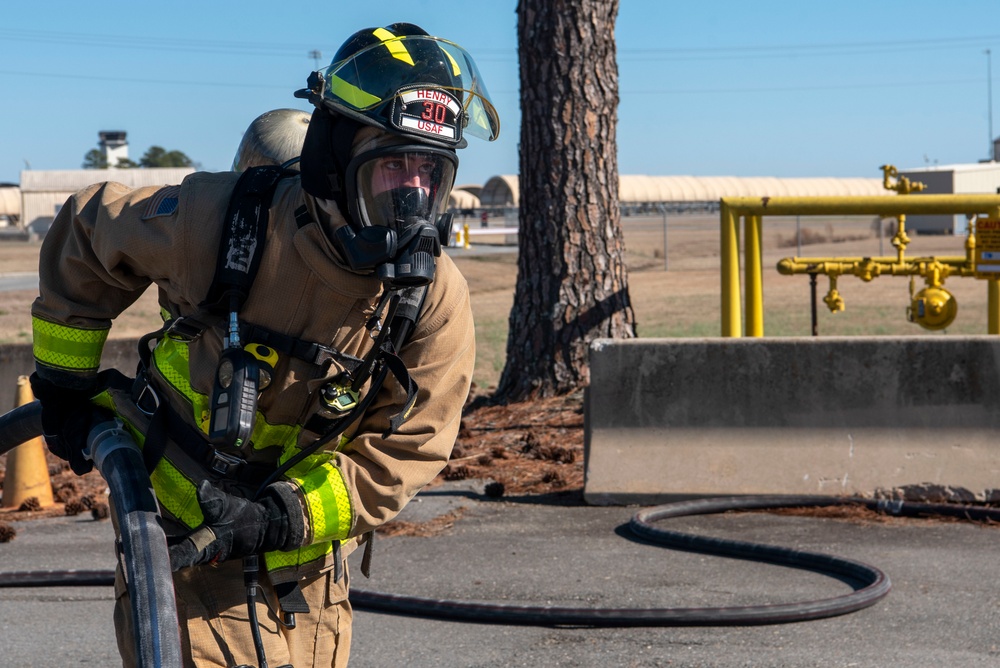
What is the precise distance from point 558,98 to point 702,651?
17.7ft

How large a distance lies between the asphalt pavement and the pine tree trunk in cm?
229

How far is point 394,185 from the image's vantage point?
2.73 m

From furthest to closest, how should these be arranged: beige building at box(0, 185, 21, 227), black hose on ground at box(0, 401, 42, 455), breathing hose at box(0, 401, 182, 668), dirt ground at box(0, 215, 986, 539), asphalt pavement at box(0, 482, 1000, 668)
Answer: beige building at box(0, 185, 21, 227) → dirt ground at box(0, 215, 986, 539) → asphalt pavement at box(0, 482, 1000, 668) → black hose on ground at box(0, 401, 42, 455) → breathing hose at box(0, 401, 182, 668)

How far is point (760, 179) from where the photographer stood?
9156 cm

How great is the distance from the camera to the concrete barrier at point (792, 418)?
20.6 feet

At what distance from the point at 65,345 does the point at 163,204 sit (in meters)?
0.51

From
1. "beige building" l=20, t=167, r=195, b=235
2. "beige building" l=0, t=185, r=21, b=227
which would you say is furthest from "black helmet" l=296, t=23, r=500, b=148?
"beige building" l=0, t=185, r=21, b=227

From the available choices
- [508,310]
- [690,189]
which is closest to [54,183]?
[690,189]

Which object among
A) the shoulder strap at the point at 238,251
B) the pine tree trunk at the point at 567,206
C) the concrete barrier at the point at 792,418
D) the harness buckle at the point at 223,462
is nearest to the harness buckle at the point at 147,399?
the harness buckle at the point at 223,462

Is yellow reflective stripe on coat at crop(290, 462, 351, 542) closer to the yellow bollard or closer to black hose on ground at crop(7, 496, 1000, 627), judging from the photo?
black hose on ground at crop(7, 496, 1000, 627)

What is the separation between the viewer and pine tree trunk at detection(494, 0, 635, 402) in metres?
8.91

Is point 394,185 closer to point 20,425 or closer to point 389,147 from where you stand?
point 389,147

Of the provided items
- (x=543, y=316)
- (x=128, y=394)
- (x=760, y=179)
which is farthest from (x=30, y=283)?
(x=760, y=179)

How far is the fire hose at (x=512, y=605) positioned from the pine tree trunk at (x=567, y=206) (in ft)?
8.99
